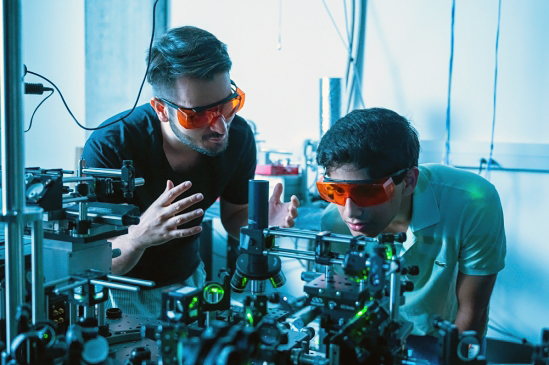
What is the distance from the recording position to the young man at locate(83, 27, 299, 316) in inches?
62.5

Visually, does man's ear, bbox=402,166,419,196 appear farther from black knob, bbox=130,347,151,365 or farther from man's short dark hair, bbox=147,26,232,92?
black knob, bbox=130,347,151,365

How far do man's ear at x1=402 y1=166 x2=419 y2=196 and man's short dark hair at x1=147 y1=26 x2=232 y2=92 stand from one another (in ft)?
2.34

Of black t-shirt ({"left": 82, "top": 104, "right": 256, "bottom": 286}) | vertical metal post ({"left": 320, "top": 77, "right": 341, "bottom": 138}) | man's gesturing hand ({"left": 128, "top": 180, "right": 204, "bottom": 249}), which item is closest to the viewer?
man's gesturing hand ({"left": 128, "top": 180, "right": 204, "bottom": 249})

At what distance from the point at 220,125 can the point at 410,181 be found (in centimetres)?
64

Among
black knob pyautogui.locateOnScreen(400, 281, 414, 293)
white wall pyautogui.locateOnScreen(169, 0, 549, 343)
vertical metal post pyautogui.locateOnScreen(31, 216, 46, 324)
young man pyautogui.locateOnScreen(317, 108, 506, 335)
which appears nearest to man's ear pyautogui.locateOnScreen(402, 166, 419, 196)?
young man pyautogui.locateOnScreen(317, 108, 506, 335)

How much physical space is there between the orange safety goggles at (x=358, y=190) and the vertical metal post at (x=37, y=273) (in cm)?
68

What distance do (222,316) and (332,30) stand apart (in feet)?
8.46

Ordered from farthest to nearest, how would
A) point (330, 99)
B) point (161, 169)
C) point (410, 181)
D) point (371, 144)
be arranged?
point (330, 99), point (161, 169), point (410, 181), point (371, 144)

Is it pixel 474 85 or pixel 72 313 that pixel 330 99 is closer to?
pixel 474 85

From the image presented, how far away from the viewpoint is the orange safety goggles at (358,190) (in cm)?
132

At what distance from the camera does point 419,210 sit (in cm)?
158

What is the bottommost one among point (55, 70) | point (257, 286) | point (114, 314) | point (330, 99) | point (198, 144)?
point (114, 314)

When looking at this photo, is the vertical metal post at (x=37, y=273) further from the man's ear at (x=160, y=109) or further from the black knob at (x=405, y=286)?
the man's ear at (x=160, y=109)

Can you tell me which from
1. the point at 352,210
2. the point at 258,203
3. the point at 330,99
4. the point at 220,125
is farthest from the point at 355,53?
the point at 258,203
